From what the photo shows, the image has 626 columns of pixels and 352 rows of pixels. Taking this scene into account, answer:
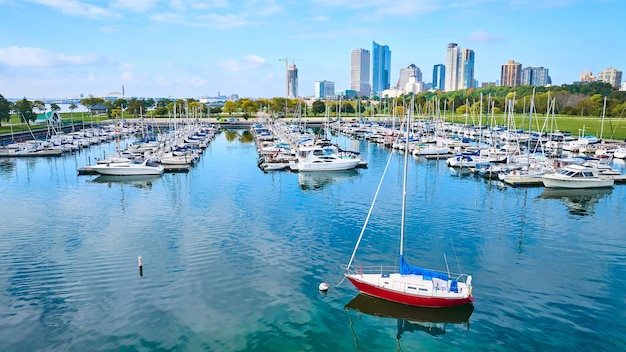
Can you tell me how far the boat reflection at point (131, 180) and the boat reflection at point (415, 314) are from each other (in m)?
35.9

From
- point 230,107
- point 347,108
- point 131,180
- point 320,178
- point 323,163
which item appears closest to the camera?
point 131,180

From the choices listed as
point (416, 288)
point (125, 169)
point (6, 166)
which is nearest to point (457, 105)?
point (125, 169)

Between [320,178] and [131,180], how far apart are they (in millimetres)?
22243

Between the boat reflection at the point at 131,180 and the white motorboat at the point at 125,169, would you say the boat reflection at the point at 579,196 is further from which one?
the white motorboat at the point at 125,169

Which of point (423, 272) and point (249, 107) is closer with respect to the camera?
point (423, 272)

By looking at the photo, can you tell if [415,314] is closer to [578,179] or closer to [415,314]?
[415,314]

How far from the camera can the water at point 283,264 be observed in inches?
814

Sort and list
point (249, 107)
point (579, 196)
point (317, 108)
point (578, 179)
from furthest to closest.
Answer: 1. point (317, 108)
2. point (249, 107)
3. point (578, 179)
4. point (579, 196)

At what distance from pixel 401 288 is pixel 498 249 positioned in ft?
36.8

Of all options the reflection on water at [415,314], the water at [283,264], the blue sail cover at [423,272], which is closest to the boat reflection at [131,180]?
the water at [283,264]

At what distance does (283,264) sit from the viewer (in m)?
28.2

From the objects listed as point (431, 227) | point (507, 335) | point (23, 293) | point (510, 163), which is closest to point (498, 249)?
point (431, 227)

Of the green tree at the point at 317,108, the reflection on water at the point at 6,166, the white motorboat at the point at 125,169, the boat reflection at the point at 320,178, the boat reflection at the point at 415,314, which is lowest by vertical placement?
the boat reflection at the point at 415,314

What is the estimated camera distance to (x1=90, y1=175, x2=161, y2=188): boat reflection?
53.5m
